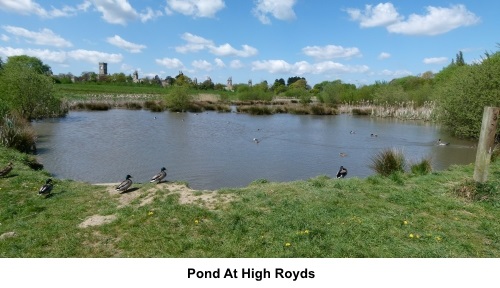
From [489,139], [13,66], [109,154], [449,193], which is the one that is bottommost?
[109,154]

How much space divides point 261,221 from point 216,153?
1362 centimetres

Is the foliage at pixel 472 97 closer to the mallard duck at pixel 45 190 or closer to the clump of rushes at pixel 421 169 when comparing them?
the clump of rushes at pixel 421 169

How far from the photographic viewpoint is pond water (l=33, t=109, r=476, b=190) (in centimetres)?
1473

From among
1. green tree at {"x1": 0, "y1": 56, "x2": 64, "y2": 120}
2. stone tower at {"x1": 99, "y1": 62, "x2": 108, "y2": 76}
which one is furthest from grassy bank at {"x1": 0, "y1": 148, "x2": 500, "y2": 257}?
stone tower at {"x1": 99, "y1": 62, "x2": 108, "y2": 76}

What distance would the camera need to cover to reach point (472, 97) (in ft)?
81.0

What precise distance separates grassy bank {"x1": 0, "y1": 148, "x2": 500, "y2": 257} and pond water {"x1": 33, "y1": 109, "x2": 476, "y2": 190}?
4498mm

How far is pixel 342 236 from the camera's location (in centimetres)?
580

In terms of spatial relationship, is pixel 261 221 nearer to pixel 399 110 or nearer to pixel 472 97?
pixel 472 97

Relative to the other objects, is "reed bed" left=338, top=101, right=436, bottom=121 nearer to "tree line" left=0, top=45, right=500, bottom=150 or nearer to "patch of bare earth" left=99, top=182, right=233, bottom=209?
"tree line" left=0, top=45, right=500, bottom=150

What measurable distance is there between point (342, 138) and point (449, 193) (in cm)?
2007

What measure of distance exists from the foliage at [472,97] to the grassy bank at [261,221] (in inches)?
673

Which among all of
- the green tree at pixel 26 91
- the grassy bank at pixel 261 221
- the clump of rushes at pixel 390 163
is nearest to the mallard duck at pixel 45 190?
the grassy bank at pixel 261 221

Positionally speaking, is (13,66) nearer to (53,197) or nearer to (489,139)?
(53,197)

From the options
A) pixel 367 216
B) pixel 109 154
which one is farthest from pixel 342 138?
pixel 367 216
